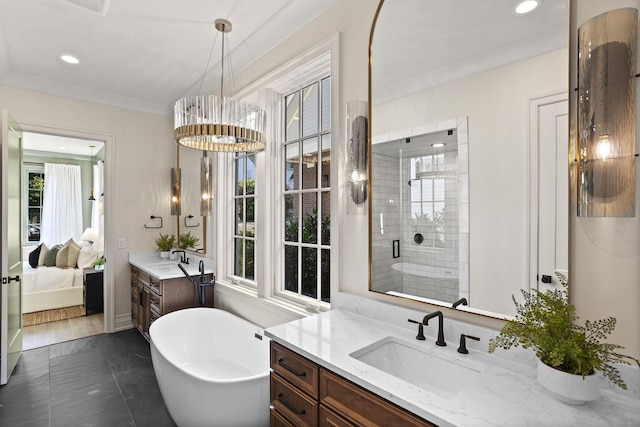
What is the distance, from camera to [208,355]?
2.78m

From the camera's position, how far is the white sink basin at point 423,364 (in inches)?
49.7

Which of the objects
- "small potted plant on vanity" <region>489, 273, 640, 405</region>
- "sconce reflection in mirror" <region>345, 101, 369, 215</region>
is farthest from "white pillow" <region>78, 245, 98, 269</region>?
"small potted plant on vanity" <region>489, 273, 640, 405</region>

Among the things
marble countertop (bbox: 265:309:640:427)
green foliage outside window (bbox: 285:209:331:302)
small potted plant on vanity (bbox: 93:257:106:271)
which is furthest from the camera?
small potted plant on vanity (bbox: 93:257:106:271)

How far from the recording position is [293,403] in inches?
56.6

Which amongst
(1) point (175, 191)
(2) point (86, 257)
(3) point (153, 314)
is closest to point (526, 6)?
(3) point (153, 314)

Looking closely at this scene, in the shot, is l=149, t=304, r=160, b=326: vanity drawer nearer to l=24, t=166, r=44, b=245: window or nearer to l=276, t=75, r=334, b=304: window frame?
l=276, t=75, r=334, b=304: window frame

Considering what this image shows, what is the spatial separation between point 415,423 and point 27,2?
10.3ft

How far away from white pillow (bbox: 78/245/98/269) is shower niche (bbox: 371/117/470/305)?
4996mm

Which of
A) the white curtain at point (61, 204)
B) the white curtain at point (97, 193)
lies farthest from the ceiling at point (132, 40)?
the white curtain at point (61, 204)

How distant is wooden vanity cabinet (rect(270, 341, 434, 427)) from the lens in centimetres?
108

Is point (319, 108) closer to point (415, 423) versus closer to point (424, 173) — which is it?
point (424, 173)

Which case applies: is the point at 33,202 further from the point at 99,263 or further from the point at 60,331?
the point at 60,331

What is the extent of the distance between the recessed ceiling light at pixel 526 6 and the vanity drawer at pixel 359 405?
4.96 feet

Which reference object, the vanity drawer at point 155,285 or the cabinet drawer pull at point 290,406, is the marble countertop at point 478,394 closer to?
the cabinet drawer pull at point 290,406
